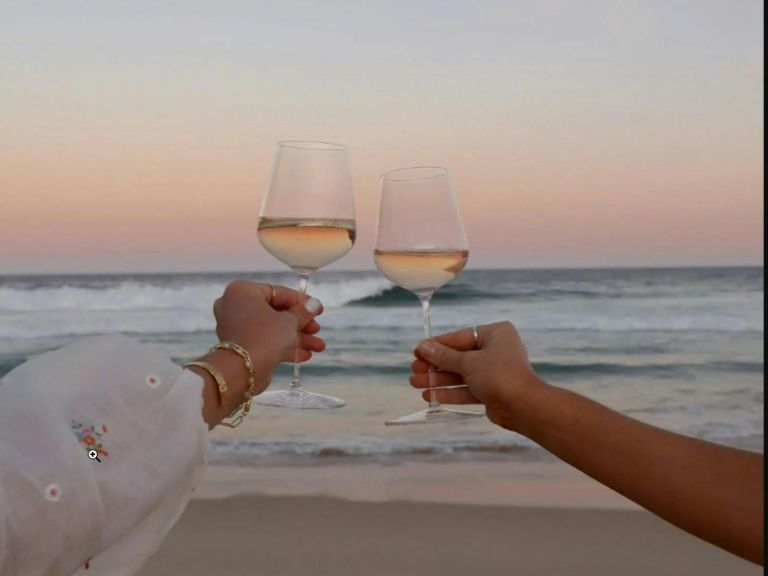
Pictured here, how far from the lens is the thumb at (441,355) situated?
197 cm

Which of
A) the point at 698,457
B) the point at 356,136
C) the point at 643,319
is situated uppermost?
the point at 356,136

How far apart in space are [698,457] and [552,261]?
18731 mm

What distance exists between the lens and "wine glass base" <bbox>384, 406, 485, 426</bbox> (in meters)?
2.08

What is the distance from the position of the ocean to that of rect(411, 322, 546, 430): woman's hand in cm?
391

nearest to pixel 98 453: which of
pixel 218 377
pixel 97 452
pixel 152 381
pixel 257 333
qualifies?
pixel 97 452

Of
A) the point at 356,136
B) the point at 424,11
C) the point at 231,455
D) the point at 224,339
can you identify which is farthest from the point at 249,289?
the point at 424,11

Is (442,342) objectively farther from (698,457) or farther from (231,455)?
(231,455)

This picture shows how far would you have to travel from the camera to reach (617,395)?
28.9 feet

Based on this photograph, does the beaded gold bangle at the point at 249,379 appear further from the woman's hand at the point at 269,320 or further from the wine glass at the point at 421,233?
the wine glass at the point at 421,233

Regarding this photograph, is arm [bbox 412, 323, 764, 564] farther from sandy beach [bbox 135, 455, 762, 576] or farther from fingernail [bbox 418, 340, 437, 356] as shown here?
sandy beach [bbox 135, 455, 762, 576]

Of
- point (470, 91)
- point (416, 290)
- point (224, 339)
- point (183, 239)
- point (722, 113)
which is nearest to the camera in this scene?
point (224, 339)

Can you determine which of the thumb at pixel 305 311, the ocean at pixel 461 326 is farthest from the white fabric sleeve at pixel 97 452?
the ocean at pixel 461 326

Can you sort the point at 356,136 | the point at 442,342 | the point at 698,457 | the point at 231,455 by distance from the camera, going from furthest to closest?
the point at 356,136
the point at 231,455
the point at 442,342
the point at 698,457

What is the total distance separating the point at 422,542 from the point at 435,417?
2.42m
